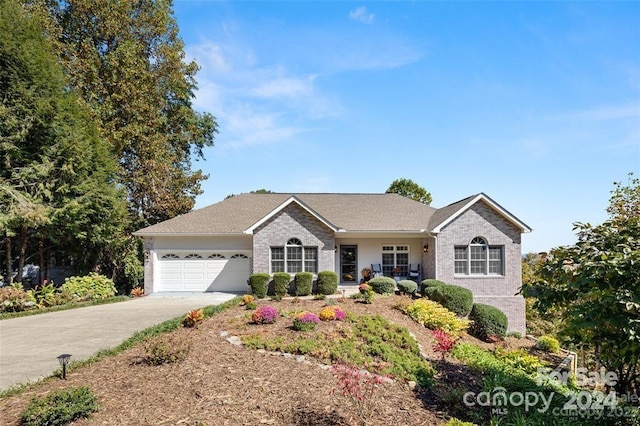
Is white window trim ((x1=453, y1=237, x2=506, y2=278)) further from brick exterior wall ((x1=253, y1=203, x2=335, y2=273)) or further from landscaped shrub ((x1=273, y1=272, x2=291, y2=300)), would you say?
landscaped shrub ((x1=273, y1=272, x2=291, y2=300))

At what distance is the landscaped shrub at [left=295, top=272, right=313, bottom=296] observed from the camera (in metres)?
15.7

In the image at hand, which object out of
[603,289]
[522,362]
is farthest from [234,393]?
[522,362]

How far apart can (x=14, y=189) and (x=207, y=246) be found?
9.75 metres

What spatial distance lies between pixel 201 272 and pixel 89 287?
19.3ft

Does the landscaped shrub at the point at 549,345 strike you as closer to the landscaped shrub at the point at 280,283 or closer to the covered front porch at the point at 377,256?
the covered front porch at the point at 377,256


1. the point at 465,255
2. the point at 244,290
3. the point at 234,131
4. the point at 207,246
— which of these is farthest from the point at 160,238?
the point at 465,255

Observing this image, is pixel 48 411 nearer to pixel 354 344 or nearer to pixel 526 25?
pixel 354 344

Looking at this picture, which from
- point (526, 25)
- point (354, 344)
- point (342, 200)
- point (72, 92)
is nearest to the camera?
point (354, 344)

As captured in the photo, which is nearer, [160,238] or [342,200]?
[160,238]

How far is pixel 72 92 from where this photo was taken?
808 inches

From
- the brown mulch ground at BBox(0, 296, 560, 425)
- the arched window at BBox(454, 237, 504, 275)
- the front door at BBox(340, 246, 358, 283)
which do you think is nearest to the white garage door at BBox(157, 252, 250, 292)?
the front door at BBox(340, 246, 358, 283)

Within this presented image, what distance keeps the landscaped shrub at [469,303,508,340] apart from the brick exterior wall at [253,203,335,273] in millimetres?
6522

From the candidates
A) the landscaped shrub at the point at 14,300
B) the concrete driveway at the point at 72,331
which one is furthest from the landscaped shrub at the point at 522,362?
the landscaped shrub at the point at 14,300

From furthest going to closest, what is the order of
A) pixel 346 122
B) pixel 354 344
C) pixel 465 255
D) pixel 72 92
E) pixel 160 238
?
pixel 72 92 < pixel 160 238 < pixel 465 255 < pixel 346 122 < pixel 354 344
